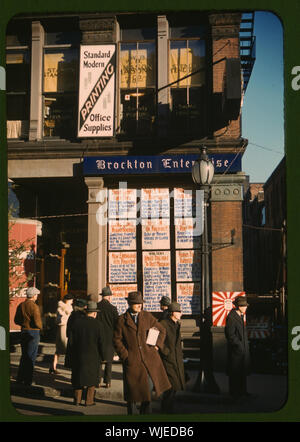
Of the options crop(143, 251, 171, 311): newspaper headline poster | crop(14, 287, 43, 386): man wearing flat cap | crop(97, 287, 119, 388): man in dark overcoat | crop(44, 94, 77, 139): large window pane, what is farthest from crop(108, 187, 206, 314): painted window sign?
crop(44, 94, 77, 139): large window pane

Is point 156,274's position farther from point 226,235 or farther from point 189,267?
point 226,235

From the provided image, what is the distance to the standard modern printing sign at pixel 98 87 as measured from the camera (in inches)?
368

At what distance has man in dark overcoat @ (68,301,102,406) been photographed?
7.60 metres

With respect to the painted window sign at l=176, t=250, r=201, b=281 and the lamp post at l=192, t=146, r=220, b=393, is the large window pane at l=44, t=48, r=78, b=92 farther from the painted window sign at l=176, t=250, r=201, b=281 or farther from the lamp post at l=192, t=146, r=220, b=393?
the painted window sign at l=176, t=250, r=201, b=281

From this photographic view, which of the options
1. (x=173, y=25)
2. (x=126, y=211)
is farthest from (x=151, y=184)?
(x=173, y=25)

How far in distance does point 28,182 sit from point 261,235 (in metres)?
3.92

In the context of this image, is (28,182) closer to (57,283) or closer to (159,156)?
(159,156)

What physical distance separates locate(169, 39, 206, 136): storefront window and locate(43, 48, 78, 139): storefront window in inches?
78.2

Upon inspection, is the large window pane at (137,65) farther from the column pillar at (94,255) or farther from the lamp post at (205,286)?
the lamp post at (205,286)

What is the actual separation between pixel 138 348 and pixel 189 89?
5.98 metres

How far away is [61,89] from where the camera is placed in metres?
11.1

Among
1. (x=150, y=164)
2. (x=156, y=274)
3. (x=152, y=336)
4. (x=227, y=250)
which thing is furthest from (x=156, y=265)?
(x=152, y=336)

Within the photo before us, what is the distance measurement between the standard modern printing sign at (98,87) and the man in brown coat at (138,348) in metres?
4.22
